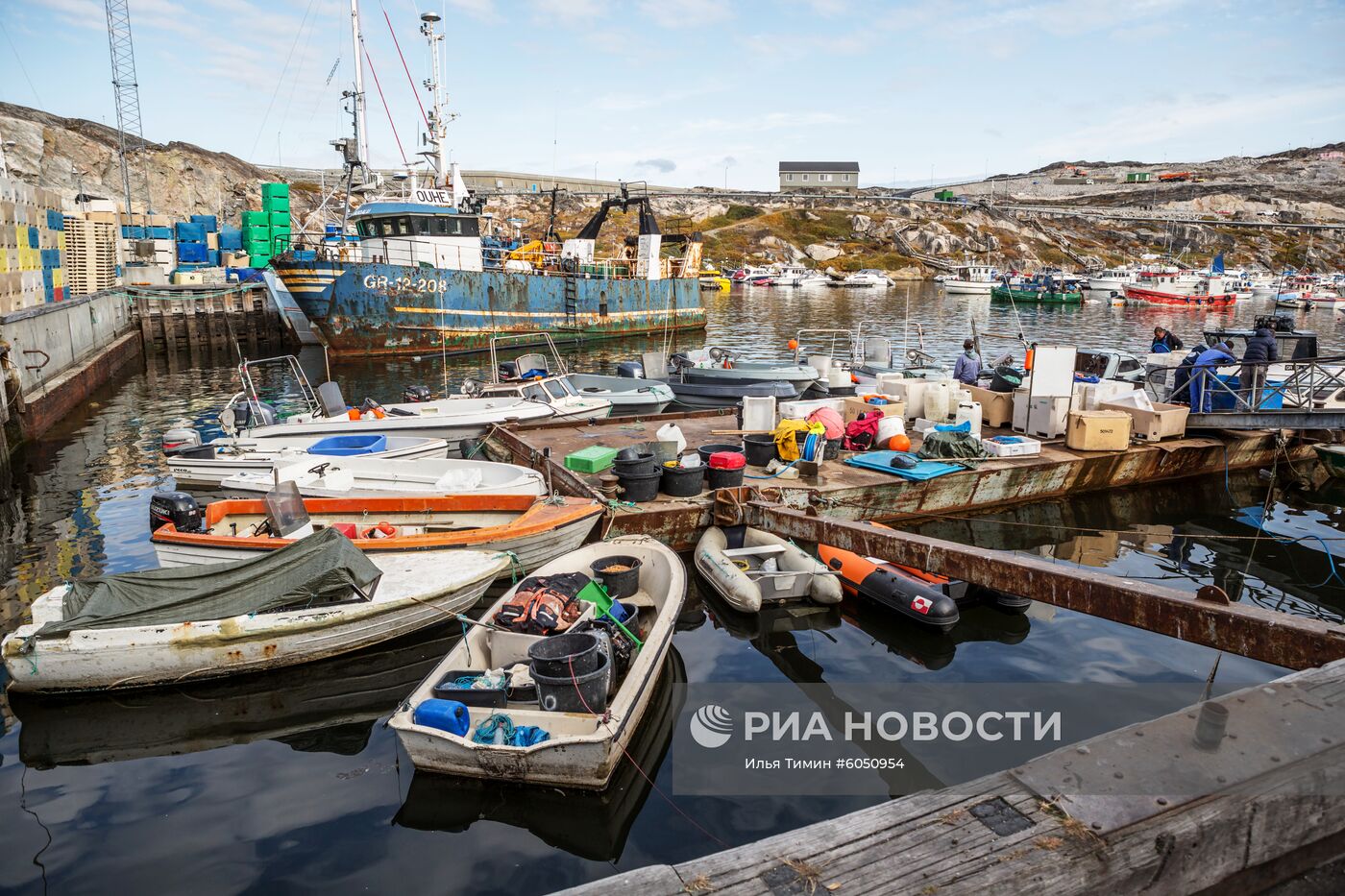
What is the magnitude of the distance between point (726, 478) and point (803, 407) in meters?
3.79

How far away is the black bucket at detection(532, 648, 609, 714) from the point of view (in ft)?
20.6

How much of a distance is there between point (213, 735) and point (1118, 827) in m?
7.59

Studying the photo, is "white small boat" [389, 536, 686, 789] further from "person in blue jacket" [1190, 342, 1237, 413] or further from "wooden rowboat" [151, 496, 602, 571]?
"person in blue jacket" [1190, 342, 1237, 413]

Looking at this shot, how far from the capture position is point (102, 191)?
224 ft

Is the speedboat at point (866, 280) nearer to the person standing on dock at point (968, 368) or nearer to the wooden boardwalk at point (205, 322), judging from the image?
the wooden boardwalk at point (205, 322)

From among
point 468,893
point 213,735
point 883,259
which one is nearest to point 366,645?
point 213,735

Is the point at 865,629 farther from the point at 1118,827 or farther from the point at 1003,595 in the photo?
the point at 1118,827

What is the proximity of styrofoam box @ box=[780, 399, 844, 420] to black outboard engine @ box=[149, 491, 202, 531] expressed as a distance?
30.3 ft

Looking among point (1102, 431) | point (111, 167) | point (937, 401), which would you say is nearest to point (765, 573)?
point (937, 401)

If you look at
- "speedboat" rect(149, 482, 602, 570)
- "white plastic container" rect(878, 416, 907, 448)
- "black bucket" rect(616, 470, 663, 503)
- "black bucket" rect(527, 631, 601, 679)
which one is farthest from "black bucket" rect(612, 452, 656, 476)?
"white plastic container" rect(878, 416, 907, 448)

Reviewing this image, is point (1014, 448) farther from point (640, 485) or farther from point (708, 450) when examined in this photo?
point (640, 485)

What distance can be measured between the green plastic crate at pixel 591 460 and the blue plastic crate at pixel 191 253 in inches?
1757

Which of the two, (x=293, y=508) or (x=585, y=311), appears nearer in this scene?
(x=293, y=508)

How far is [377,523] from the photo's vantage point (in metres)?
10.6
